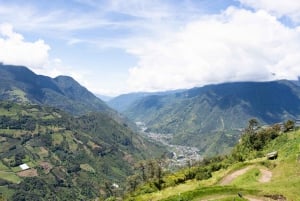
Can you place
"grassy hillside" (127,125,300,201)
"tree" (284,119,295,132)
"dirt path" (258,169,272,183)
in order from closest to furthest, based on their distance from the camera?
"grassy hillside" (127,125,300,201) < "dirt path" (258,169,272,183) < "tree" (284,119,295,132)

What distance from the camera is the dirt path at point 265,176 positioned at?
84.6 metres

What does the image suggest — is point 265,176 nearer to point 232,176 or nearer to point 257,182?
point 257,182

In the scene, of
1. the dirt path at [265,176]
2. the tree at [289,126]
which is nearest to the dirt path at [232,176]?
the dirt path at [265,176]

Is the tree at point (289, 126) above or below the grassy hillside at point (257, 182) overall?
above

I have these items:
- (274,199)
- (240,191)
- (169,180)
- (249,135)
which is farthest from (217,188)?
(249,135)

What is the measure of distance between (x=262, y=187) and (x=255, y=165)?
27834mm

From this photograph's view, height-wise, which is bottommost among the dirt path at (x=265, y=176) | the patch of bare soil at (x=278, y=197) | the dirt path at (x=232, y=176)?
the dirt path at (x=232, y=176)

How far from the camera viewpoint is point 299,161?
8656cm

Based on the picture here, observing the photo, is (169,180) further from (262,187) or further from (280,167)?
(262,187)

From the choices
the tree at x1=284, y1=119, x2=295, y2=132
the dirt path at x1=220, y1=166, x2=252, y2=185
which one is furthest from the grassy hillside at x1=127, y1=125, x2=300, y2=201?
the tree at x1=284, y1=119, x2=295, y2=132

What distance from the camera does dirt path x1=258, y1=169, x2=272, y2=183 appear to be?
84.6m

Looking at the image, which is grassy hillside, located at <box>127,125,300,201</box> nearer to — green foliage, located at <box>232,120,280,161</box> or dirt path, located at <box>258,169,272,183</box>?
dirt path, located at <box>258,169,272,183</box>

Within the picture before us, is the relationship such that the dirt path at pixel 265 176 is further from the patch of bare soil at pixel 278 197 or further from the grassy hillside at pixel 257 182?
the patch of bare soil at pixel 278 197

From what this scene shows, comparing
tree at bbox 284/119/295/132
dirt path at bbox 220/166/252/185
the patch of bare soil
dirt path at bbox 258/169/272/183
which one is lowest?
dirt path at bbox 220/166/252/185
